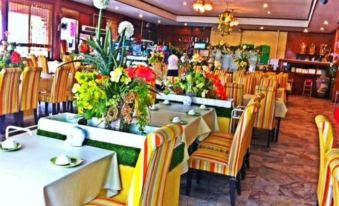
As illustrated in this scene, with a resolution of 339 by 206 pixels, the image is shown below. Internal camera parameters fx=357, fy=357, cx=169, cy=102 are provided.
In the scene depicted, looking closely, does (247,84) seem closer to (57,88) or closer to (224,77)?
(224,77)

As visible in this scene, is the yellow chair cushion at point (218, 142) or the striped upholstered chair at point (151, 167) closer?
the striped upholstered chair at point (151, 167)

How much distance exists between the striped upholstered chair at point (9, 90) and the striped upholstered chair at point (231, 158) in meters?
2.89

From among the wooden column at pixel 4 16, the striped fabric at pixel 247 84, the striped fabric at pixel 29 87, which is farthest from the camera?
the wooden column at pixel 4 16

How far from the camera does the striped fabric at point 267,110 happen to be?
5762 millimetres

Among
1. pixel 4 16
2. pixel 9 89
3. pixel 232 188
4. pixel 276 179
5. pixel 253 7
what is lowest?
pixel 276 179

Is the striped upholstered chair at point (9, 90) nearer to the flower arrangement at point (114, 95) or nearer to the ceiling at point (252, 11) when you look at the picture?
the flower arrangement at point (114, 95)

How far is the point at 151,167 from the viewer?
75.5 inches

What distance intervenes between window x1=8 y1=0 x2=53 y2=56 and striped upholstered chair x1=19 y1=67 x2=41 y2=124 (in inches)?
163

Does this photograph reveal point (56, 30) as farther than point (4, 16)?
Yes

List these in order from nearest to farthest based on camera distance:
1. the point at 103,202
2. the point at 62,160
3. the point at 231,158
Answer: the point at 62,160
the point at 103,202
the point at 231,158

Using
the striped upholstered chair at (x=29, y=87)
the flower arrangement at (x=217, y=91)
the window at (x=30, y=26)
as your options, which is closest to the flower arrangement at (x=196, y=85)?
the flower arrangement at (x=217, y=91)

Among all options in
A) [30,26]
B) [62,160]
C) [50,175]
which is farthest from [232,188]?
[30,26]

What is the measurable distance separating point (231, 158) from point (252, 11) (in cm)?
1027

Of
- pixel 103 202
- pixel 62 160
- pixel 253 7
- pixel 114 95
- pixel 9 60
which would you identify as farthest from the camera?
pixel 253 7
